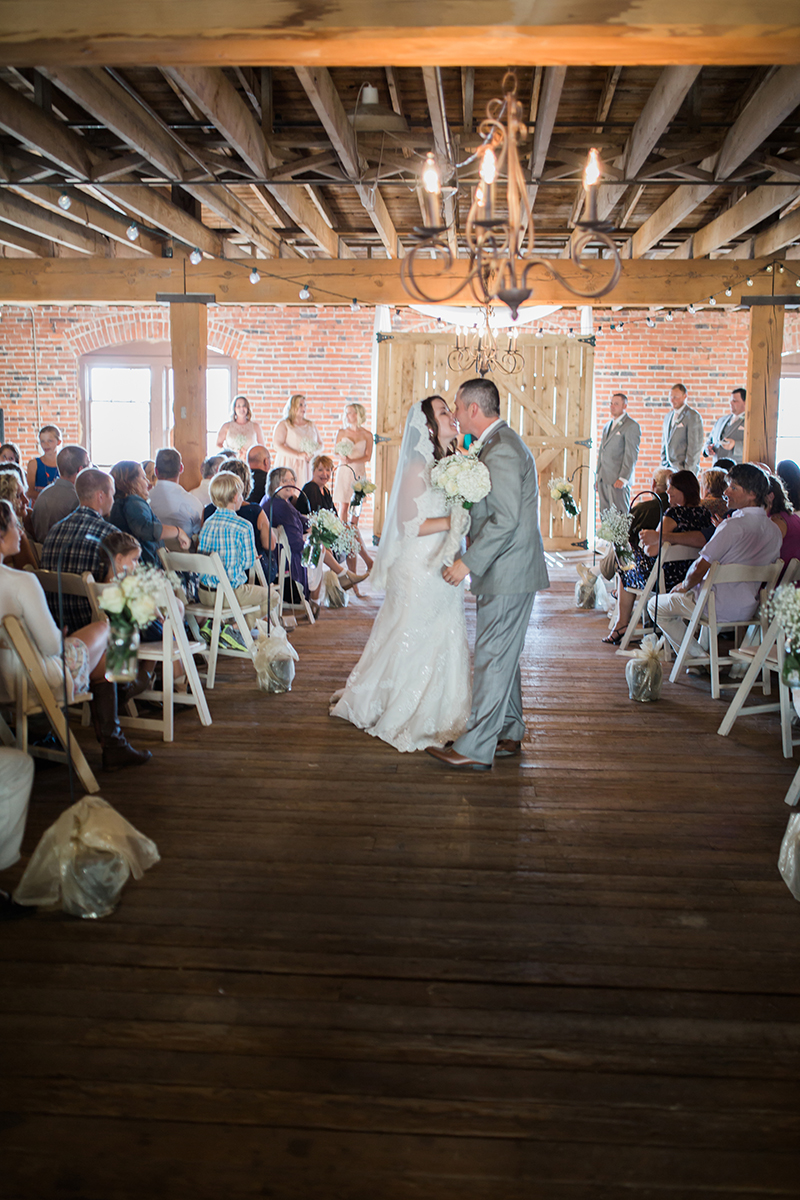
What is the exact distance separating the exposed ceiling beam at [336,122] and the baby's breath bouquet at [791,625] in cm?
375

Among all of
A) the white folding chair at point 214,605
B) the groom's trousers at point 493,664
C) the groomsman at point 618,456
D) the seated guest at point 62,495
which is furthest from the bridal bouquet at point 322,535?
the groomsman at point 618,456

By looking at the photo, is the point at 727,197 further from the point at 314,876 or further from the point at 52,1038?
the point at 52,1038

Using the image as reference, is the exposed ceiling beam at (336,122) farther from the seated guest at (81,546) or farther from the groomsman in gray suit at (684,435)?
the groomsman in gray suit at (684,435)

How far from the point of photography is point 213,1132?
193cm

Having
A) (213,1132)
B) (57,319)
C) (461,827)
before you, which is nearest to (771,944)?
(461,827)

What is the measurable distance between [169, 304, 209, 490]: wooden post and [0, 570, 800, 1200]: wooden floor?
5927 millimetres

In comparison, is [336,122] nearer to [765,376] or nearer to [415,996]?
[415,996]

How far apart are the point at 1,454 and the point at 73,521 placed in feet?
15.1

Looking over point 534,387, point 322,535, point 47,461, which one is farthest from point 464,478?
point 534,387

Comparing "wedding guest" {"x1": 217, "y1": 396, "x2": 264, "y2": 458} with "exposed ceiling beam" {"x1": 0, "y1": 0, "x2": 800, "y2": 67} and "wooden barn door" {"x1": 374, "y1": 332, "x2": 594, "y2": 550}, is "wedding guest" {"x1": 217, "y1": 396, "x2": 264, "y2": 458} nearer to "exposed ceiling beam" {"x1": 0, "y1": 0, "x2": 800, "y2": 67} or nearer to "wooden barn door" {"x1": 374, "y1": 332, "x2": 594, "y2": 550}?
"wooden barn door" {"x1": 374, "y1": 332, "x2": 594, "y2": 550}

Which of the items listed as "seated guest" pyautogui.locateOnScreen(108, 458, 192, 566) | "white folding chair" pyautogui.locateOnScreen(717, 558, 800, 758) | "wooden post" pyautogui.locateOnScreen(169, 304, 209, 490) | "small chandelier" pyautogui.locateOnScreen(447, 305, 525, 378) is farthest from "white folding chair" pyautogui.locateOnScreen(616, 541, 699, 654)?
"small chandelier" pyautogui.locateOnScreen(447, 305, 525, 378)

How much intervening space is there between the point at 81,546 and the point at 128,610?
4.18 ft

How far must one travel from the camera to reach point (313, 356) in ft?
43.4

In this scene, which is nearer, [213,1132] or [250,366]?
[213,1132]
